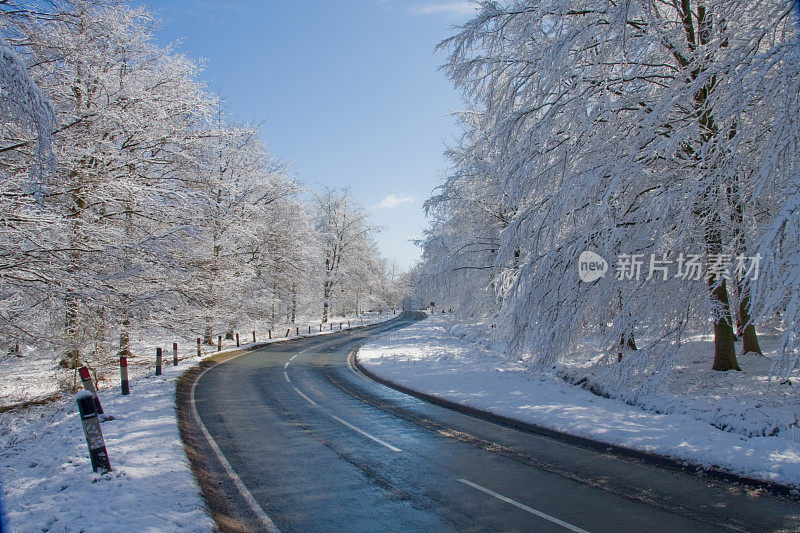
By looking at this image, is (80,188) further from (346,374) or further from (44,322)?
(346,374)

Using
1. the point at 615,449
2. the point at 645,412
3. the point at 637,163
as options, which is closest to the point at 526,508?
the point at 615,449

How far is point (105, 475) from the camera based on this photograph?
533 centimetres

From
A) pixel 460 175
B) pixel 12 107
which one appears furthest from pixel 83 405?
pixel 460 175

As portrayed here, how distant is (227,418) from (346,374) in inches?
252

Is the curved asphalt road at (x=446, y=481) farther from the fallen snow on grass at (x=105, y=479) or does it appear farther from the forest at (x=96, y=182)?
the forest at (x=96, y=182)

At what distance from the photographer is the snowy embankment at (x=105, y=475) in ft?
14.0

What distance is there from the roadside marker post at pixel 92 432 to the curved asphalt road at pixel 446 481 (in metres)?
1.62

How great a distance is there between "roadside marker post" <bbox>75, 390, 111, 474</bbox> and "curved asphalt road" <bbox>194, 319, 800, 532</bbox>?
1.62 metres

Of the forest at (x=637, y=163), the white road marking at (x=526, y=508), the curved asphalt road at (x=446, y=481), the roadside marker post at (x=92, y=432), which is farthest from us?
the forest at (x=637, y=163)

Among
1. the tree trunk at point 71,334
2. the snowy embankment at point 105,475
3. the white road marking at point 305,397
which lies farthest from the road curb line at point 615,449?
the tree trunk at point 71,334

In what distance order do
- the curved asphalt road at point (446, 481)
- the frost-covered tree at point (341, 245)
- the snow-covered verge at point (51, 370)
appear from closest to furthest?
the curved asphalt road at point (446, 481), the snow-covered verge at point (51, 370), the frost-covered tree at point (341, 245)

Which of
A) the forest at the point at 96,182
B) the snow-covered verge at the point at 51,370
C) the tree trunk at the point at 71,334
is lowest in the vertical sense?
the snow-covered verge at the point at 51,370

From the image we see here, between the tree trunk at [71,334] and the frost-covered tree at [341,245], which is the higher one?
the frost-covered tree at [341,245]

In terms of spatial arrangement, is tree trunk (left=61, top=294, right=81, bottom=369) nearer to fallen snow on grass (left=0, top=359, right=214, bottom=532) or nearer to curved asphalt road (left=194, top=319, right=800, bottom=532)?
fallen snow on grass (left=0, top=359, right=214, bottom=532)
